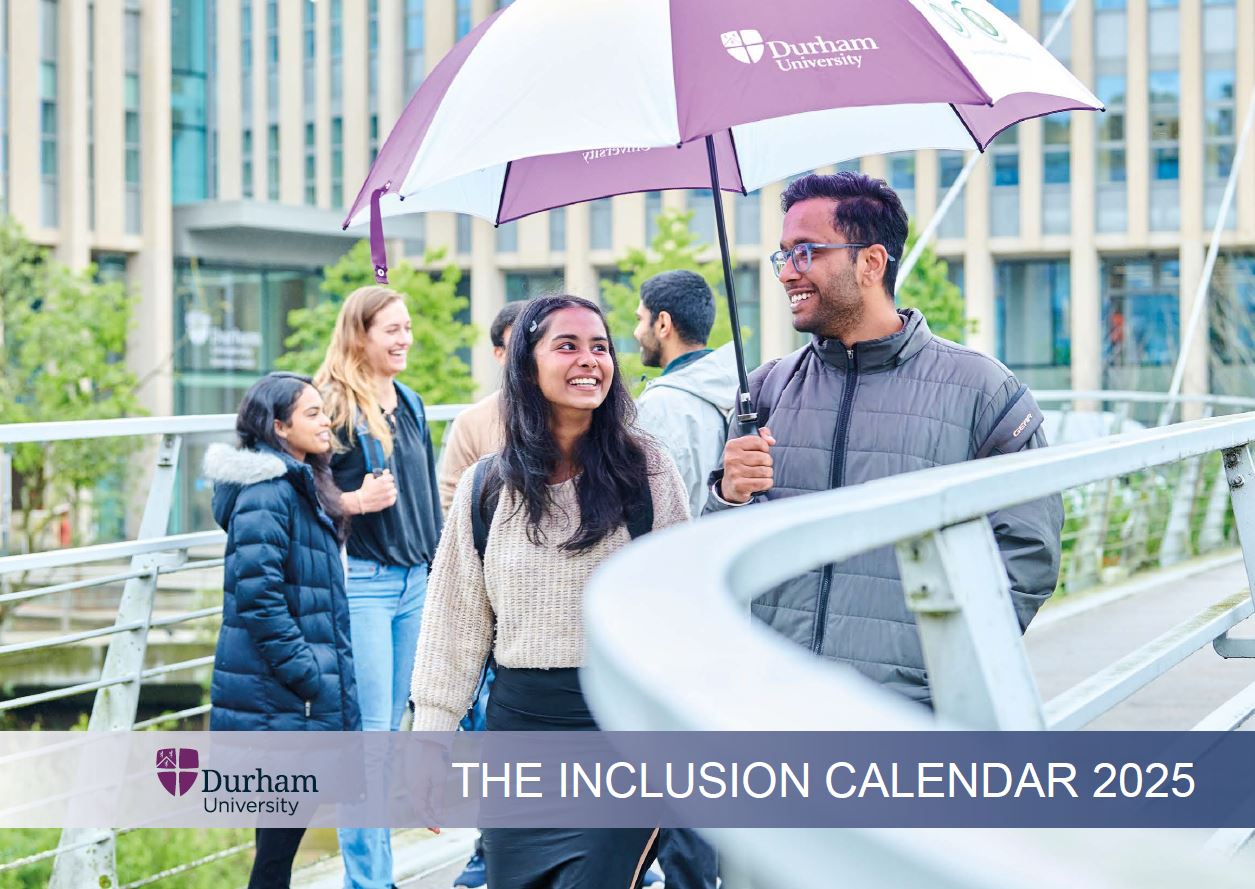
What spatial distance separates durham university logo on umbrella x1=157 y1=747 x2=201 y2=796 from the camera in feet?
16.6

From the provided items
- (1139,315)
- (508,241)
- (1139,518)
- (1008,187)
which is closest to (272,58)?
(508,241)

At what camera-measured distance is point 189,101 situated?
41031mm

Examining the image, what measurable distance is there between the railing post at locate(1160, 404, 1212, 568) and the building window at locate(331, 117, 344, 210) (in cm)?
3526

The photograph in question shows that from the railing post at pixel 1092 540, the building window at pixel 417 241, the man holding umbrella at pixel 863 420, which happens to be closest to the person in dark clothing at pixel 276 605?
the man holding umbrella at pixel 863 420

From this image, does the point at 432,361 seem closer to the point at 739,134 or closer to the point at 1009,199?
the point at 1009,199

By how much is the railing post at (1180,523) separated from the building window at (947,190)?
29.7m

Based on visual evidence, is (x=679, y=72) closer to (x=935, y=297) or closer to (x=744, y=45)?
(x=744, y=45)

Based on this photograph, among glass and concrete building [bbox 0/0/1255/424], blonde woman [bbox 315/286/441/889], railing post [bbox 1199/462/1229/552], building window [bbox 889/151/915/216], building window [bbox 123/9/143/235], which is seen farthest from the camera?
building window [bbox 889/151/915/216]

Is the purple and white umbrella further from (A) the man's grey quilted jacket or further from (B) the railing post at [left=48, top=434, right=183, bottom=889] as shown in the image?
(B) the railing post at [left=48, top=434, right=183, bottom=889]

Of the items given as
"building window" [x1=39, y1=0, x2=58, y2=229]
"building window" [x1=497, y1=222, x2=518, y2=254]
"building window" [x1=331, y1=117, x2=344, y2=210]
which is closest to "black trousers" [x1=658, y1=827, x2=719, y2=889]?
"building window" [x1=39, y1=0, x2=58, y2=229]

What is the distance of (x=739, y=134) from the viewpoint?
4.62 m

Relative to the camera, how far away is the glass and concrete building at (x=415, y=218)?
36969 millimetres

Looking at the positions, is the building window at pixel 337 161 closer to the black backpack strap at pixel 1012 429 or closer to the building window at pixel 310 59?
the building window at pixel 310 59

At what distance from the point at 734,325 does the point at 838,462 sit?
64 cm
